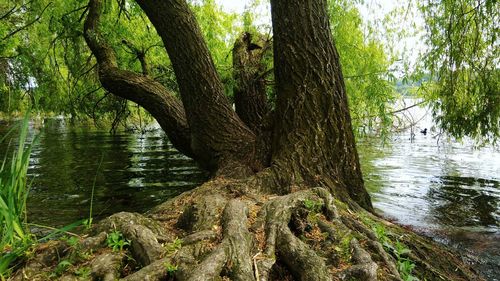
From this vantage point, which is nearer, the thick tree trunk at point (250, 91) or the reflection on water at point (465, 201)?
the reflection on water at point (465, 201)

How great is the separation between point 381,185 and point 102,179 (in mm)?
7598

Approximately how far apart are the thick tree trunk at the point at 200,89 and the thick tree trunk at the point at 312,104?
0.80 metres

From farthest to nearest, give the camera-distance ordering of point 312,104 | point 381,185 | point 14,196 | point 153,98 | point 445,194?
1. point 381,185
2. point 445,194
3. point 153,98
4. point 312,104
5. point 14,196

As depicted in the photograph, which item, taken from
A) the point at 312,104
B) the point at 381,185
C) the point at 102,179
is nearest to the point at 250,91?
the point at 312,104

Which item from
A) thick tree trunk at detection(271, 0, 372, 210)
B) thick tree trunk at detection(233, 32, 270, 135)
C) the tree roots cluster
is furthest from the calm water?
thick tree trunk at detection(233, 32, 270, 135)

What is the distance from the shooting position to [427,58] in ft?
27.3

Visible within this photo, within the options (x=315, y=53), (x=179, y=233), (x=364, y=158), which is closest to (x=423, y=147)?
(x=364, y=158)

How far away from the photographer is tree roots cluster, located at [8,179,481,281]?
2861mm

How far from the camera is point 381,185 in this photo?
421 inches

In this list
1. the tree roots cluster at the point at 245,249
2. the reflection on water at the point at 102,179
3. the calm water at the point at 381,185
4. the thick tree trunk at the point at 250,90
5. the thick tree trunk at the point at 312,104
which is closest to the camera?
the tree roots cluster at the point at 245,249

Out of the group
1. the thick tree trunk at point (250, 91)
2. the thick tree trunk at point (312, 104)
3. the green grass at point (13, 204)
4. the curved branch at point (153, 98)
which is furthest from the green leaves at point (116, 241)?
the thick tree trunk at point (250, 91)

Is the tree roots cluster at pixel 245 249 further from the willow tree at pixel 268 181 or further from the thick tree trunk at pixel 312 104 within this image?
the thick tree trunk at pixel 312 104

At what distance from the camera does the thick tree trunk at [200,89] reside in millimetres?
6109

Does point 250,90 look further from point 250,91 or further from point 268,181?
point 268,181
